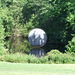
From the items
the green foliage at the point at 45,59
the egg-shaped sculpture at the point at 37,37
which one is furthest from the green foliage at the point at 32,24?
the green foliage at the point at 45,59

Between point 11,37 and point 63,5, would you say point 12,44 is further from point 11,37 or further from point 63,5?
point 63,5

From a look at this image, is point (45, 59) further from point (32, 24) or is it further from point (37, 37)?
point (32, 24)

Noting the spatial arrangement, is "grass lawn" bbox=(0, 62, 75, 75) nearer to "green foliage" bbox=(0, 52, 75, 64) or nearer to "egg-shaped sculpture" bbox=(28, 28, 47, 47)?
"green foliage" bbox=(0, 52, 75, 64)

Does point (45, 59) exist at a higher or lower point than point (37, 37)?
lower

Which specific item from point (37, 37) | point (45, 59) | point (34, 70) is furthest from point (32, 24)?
point (34, 70)

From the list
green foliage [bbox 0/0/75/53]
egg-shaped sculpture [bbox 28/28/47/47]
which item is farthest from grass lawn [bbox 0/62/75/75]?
green foliage [bbox 0/0/75/53]

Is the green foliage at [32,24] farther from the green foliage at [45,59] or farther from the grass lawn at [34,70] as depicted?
the grass lawn at [34,70]

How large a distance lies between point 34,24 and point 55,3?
429 cm

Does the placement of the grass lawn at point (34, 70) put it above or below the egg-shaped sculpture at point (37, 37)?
below

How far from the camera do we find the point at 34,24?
1188 inches

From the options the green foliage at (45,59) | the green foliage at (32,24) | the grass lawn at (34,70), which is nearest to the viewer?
the grass lawn at (34,70)

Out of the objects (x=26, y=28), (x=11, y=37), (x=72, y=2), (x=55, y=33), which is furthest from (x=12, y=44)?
(x=72, y=2)

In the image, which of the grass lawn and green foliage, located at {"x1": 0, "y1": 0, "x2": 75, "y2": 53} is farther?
green foliage, located at {"x1": 0, "y1": 0, "x2": 75, "y2": 53}

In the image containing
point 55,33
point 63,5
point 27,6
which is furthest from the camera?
point 27,6
